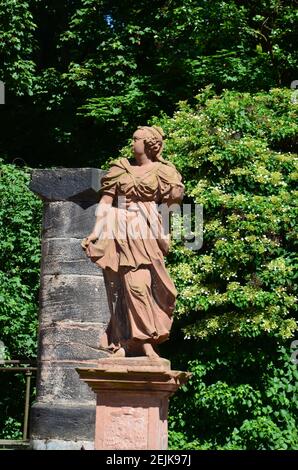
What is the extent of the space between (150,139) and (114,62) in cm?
897

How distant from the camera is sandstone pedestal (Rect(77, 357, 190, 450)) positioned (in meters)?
6.30

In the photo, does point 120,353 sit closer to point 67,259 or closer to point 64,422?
point 64,422

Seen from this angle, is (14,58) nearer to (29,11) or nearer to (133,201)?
(29,11)

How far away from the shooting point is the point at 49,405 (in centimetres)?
909

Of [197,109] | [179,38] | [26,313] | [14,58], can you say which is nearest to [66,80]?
[14,58]

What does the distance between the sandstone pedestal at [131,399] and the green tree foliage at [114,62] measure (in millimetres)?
8790

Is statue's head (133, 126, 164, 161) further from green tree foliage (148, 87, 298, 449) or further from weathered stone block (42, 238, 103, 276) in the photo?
green tree foliage (148, 87, 298, 449)

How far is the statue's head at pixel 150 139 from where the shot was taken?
6.85m

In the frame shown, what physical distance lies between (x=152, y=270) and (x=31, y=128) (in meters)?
10.7

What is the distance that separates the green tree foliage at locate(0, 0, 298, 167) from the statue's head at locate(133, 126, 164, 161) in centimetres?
770

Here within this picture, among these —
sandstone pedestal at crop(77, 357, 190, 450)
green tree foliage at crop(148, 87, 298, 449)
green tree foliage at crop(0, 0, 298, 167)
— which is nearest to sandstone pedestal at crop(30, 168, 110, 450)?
green tree foliage at crop(148, 87, 298, 449)
